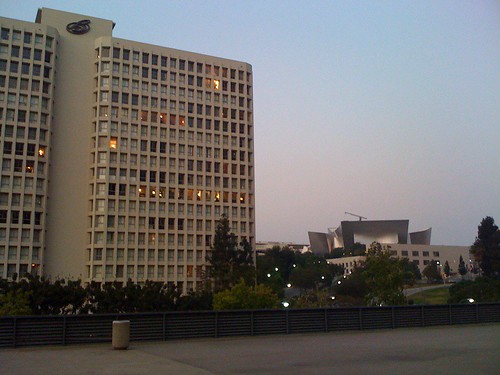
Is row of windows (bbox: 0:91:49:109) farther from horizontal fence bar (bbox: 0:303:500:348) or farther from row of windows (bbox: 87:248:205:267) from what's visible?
horizontal fence bar (bbox: 0:303:500:348)

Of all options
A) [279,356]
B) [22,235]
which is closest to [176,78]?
[22,235]

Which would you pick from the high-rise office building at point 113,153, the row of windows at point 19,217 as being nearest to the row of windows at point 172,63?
the high-rise office building at point 113,153

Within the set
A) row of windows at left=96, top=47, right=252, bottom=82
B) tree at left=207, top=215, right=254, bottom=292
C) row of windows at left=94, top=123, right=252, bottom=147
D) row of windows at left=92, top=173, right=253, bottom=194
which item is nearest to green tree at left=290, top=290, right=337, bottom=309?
tree at left=207, top=215, right=254, bottom=292

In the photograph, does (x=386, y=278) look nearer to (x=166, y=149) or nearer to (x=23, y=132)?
(x=166, y=149)

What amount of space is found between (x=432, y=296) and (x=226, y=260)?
2715 inches

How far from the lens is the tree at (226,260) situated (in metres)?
97.8

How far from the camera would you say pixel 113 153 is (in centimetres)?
9869

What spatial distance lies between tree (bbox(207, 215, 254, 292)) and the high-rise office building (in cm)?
389

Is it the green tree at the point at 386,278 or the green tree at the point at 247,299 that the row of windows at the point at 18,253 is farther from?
the green tree at the point at 386,278

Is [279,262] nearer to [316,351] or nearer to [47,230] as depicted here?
[47,230]

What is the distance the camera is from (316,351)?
18.8 metres

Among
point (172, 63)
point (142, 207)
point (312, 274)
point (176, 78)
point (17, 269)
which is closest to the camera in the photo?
point (17, 269)

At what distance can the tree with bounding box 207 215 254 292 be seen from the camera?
97.8 meters

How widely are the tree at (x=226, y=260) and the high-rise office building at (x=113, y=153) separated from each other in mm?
3885
